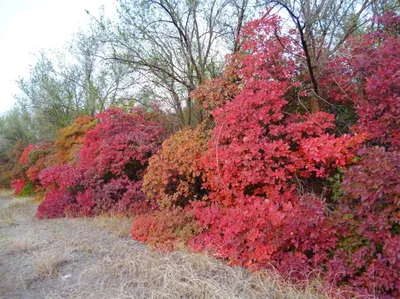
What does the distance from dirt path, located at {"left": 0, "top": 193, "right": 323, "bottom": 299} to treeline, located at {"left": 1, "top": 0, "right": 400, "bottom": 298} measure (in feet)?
0.96

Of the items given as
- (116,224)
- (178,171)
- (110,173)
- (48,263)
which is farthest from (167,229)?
(110,173)

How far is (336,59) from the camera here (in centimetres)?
443

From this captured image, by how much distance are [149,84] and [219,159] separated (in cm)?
479

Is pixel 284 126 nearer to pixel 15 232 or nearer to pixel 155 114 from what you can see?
pixel 155 114

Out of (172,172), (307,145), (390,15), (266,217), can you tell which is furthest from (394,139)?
(172,172)

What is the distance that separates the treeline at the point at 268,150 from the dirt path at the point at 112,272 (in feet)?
0.96

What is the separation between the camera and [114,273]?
314 cm

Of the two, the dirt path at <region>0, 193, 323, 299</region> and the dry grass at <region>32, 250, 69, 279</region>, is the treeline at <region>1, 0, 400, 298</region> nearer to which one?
the dirt path at <region>0, 193, 323, 299</region>

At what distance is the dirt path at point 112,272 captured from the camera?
2.67 meters

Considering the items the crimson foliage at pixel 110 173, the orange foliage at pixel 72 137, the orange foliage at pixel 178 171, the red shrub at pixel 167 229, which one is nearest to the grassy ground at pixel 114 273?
the red shrub at pixel 167 229

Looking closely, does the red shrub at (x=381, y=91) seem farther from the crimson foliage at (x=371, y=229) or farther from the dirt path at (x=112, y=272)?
the dirt path at (x=112, y=272)

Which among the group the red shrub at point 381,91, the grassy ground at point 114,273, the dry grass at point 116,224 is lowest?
the grassy ground at point 114,273

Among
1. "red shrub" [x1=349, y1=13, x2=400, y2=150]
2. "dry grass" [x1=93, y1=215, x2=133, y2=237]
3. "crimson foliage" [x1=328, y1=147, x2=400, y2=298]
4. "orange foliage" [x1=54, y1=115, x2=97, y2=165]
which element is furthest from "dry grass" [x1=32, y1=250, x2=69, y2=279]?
"orange foliage" [x1=54, y1=115, x2=97, y2=165]

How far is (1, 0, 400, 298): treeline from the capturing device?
2.68m
